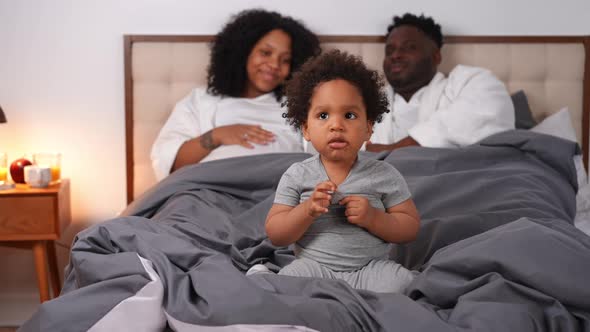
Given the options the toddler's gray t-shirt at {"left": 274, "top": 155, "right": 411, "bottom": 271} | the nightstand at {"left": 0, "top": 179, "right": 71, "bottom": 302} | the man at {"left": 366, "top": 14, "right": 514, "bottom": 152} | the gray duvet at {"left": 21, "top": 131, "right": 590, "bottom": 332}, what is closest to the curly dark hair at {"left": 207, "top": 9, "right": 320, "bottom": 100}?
the man at {"left": 366, "top": 14, "right": 514, "bottom": 152}

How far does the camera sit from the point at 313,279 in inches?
47.9

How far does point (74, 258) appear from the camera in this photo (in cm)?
128

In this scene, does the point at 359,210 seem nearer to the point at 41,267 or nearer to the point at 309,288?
the point at 309,288

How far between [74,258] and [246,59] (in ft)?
5.49

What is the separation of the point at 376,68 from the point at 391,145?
0.48 meters

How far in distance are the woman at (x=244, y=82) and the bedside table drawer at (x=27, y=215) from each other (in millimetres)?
443

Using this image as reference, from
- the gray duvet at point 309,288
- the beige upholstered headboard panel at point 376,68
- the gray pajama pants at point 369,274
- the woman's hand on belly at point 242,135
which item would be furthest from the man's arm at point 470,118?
the gray pajama pants at point 369,274

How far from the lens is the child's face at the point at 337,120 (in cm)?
133

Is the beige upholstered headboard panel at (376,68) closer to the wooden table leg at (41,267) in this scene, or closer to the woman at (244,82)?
the woman at (244,82)

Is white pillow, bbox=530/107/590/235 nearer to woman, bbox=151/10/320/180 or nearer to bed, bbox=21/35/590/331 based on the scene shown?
bed, bbox=21/35/590/331

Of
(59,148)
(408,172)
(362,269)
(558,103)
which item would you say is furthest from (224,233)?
(558,103)

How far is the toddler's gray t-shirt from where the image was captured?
1.36 meters

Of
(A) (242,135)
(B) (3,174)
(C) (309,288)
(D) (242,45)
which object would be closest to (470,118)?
(A) (242,135)

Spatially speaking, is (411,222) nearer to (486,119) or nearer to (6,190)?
(486,119)
